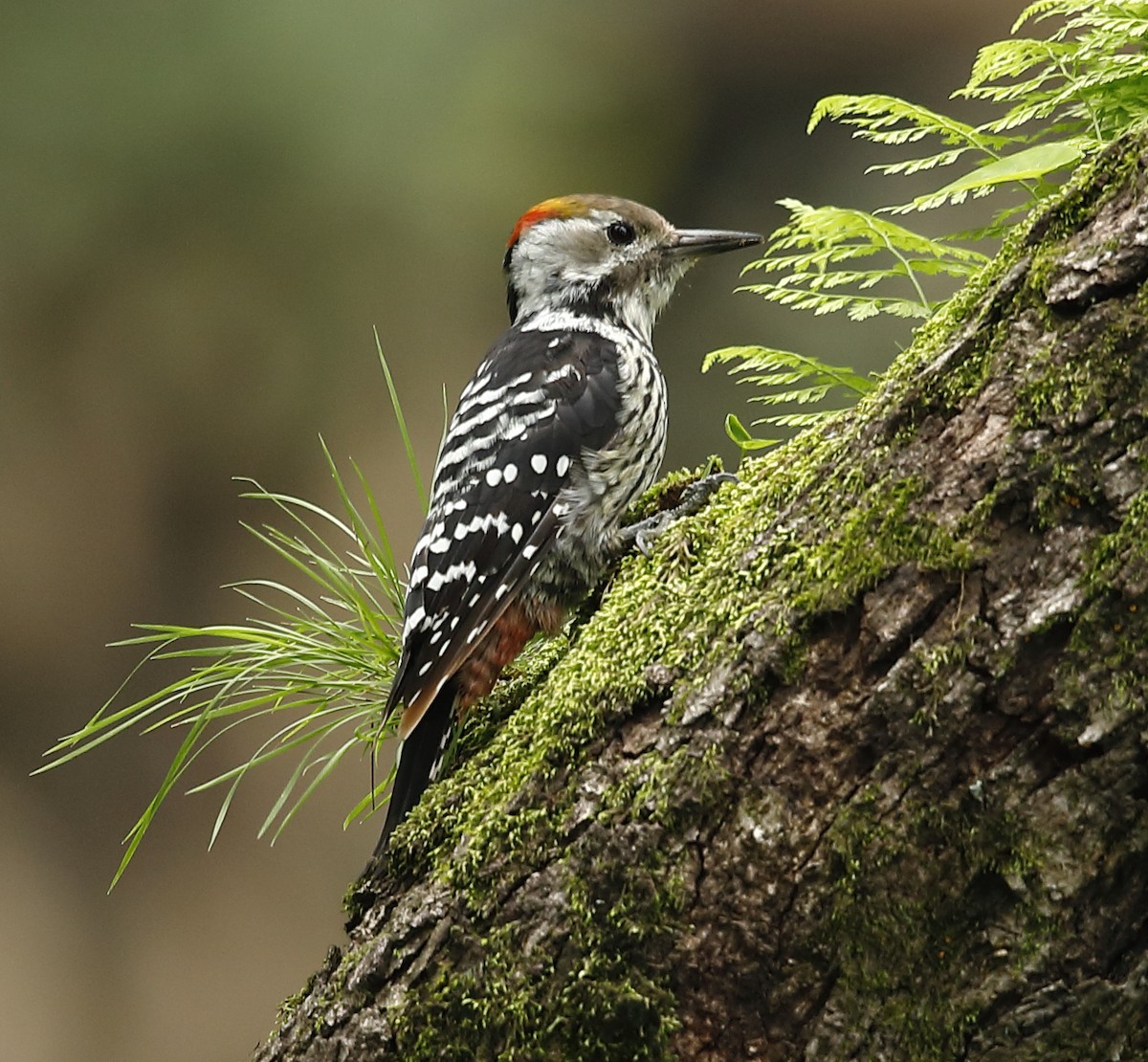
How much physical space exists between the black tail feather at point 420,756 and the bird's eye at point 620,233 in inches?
45.3

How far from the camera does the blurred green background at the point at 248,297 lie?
5.02m

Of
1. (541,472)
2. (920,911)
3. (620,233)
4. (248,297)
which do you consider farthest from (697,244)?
(248,297)

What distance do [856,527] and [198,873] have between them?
5263 millimetres

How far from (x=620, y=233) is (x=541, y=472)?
0.73 m

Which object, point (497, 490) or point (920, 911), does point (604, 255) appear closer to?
point (497, 490)

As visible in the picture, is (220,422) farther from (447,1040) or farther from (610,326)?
(447,1040)

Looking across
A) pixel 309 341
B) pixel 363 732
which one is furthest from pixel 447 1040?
pixel 309 341

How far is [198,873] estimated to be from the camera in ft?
19.0

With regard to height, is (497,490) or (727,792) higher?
(497,490)

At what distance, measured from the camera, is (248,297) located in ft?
17.3

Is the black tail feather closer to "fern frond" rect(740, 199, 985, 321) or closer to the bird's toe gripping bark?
the bird's toe gripping bark

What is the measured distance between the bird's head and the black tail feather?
3.42ft

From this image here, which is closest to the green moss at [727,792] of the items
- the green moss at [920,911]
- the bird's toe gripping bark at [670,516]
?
the green moss at [920,911]

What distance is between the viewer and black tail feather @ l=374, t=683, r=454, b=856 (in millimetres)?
1688
